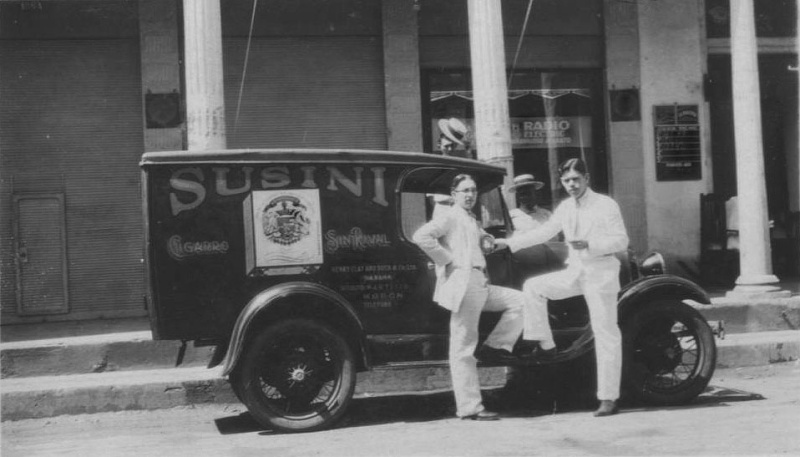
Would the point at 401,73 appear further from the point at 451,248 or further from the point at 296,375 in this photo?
the point at 296,375

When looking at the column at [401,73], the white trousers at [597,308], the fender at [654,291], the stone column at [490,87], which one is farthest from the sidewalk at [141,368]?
the column at [401,73]

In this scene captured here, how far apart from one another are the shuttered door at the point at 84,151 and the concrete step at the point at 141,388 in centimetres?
324

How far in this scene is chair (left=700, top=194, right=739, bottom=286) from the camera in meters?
12.4

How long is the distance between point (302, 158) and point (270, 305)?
111 centimetres

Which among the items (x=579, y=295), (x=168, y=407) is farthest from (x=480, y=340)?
(x=168, y=407)

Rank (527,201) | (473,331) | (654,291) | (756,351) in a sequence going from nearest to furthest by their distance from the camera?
(473,331) → (654,291) → (527,201) → (756,351)

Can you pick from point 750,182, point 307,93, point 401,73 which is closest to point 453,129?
point 401,73

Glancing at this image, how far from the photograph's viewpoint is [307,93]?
11797 mm

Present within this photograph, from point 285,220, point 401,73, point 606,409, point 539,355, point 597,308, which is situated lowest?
point 606,409

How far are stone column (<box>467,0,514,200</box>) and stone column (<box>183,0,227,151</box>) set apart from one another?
9.42ft

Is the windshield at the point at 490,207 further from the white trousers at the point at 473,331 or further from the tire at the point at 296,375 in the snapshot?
the tire at the point at 296,375

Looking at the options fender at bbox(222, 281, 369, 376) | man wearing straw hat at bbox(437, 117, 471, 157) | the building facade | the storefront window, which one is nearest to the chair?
the building facade

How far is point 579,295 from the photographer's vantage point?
273 inches

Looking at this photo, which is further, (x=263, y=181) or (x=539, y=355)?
(x=539, y=355)
